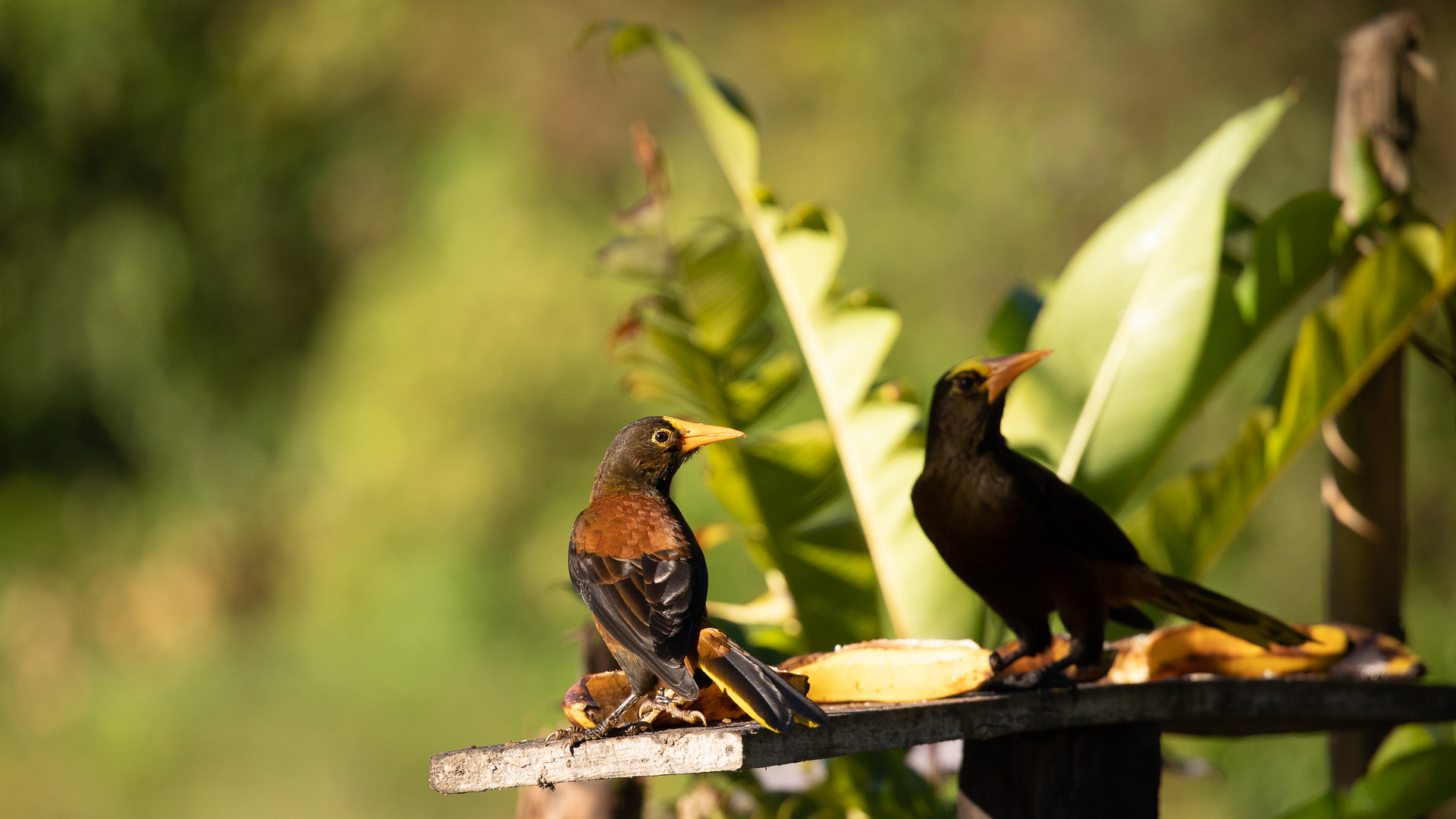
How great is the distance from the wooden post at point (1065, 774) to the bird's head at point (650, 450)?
58 centimetres

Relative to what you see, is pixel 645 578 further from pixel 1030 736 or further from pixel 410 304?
pixel 410 304

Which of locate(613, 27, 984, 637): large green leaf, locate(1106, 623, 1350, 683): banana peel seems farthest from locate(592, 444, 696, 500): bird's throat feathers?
locate(613, 27, 984, 637): large green leaf

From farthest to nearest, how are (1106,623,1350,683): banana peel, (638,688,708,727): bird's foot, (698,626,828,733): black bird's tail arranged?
(1106,623,1350,683): banana peel, (638,688,708,727): bird's foot, (698,626,828,733): black bird's tail

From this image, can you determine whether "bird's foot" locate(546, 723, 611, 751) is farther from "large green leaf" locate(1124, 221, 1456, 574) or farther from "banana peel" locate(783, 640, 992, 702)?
"large green leaf" locate(1124, 221, 1456, 574)

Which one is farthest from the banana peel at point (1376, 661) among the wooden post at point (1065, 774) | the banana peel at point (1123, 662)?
the wooden post at point (1065, 774)

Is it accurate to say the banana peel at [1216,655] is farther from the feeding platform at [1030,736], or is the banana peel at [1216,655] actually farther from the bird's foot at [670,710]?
the bird's foot at [670,710]

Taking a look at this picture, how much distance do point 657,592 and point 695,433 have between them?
0.73 ft

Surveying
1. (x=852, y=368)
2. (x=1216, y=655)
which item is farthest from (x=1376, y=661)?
(x=852, y=368)


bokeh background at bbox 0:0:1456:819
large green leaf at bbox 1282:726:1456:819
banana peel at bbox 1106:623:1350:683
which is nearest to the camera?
banana peel at bbox 1106:623:1350:683

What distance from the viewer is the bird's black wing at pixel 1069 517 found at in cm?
144

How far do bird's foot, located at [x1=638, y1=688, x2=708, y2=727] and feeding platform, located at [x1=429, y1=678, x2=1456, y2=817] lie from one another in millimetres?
33

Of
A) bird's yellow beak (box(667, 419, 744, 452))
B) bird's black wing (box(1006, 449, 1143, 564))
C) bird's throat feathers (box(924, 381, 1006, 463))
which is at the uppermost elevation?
bird's yellow beak (box(667, 419, 744, 452))

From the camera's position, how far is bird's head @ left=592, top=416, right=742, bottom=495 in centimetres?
131

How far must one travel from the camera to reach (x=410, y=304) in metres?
7.00
